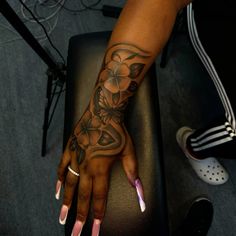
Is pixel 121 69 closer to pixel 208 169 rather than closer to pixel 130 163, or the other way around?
pixel 130 163

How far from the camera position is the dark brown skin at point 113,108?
64 cm

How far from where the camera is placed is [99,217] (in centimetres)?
64

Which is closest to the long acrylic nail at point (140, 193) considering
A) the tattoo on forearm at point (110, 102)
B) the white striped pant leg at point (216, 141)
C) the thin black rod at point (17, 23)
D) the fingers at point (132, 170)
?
the fingers at point (132, 170)

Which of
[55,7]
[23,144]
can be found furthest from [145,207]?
[55,7]

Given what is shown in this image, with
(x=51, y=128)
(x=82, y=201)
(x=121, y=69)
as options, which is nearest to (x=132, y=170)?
(x=82, y=201)

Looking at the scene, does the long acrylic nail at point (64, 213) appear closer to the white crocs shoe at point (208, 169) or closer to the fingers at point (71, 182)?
the fingers at point (71, 182)

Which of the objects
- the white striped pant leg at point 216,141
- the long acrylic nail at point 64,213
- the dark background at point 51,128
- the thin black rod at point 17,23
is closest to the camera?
the thin black rod at point 17,23

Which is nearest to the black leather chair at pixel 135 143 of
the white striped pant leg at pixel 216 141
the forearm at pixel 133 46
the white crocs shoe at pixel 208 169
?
the forearm at pixel 133 46

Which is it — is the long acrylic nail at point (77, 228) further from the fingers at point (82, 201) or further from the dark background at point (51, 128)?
the dark background at point (51, 128)

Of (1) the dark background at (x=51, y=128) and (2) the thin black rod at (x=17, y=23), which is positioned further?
(1) the dark background at (x=51, y=128)

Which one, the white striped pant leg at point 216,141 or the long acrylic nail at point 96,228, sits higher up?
the long acrylic nail at point 96,228

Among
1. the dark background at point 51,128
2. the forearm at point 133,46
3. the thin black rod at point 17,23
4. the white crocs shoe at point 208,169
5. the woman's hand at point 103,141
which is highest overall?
the thin black rod at point 17,23

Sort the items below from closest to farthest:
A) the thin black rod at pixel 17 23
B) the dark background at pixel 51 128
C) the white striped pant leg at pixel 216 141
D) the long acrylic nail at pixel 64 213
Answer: the thin black rod at pixel 17 23, the long acrylic nail at pixel 64 213, the white striped pant leg at pixel 216 141, the dark background at pixel 51 128

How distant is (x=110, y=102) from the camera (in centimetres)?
66
